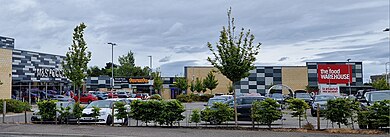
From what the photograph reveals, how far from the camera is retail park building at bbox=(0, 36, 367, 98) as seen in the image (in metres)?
32.3

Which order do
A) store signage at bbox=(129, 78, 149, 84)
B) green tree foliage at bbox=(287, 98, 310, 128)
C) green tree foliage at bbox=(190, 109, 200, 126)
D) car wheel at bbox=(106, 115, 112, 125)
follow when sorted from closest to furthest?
green tree foliage at bbox=(287, 98, 310, 128) → green tree foliage at bbox=(190, 109, 200, 126) → car wheel at bbox=(106, 115, 112, 125) → store signage at bbox=(129, 78, 149, 84)

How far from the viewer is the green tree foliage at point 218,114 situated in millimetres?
14914

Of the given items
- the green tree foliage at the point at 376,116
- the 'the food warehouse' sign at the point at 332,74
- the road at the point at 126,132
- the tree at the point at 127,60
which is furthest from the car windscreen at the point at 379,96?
the tree at the point at 127,60

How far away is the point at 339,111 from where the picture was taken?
13781 millimetres

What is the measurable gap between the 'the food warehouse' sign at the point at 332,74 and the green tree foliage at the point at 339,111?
14384mm

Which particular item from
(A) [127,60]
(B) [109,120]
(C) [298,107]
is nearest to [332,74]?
(C) [298,107]

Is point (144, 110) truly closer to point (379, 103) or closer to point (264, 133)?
point (264, 133)

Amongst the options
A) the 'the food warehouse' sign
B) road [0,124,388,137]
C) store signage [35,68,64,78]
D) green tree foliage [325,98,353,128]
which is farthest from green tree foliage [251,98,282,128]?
store signage [35,68,64,78]

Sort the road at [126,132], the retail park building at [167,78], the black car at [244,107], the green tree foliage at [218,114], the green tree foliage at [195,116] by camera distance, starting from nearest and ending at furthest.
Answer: the road at [126,132] < the green tree foliage at [218,114] < the green tree foliage at [195,116] < the black car at [244,107] < the retail park building at [167,78]

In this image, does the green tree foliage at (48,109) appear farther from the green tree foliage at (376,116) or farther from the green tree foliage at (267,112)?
the green tree foliage at (376,116)

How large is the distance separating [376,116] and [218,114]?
543 centimetres

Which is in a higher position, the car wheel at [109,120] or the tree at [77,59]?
the tree at [77,59]

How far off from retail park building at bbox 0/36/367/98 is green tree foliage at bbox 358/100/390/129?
46.2 feet

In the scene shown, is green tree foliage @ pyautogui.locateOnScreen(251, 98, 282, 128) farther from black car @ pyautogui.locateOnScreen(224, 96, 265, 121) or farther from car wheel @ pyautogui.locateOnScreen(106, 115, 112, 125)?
car wheel @ pyautogui.locateOnScreen(106, 115, 112, 125)
